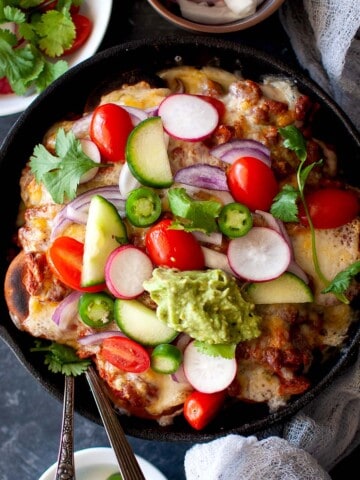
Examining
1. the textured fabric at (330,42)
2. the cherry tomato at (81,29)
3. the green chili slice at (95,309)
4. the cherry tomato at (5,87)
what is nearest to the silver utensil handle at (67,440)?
the green chili slice at (95,309)

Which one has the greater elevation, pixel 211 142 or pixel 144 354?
pixel 211 142

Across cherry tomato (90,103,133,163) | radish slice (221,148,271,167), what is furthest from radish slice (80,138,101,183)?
radish slice (221,148,271,167)

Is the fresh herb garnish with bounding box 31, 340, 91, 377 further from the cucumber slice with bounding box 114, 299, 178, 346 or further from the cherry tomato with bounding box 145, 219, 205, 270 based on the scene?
the cherry tomato with bounding box 145, 219, 205, 270

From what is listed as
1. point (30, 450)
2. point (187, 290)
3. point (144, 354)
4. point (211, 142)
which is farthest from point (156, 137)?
point (30, 450)

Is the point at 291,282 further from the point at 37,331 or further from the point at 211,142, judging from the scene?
the point at 37,331

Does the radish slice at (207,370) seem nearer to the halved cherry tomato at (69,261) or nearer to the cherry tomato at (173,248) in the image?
the cherry tomato at (173,248)

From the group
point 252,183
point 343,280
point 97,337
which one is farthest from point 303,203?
point 97,337
